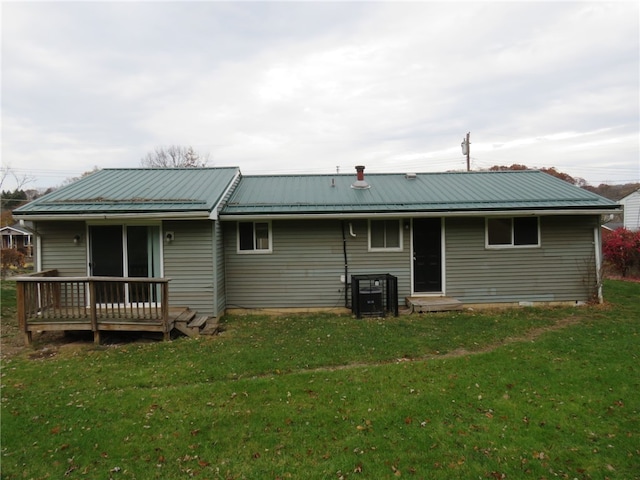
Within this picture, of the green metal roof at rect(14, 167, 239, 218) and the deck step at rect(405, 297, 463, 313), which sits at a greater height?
the green metal roof at rect(14, 167, 239, 218)

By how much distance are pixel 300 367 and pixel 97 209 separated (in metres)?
5.72

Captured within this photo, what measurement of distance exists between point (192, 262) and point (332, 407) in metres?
5.15

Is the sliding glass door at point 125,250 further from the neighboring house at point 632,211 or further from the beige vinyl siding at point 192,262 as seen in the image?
the neighboring house at point 632,211

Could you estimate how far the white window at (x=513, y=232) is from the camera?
9.62 meters

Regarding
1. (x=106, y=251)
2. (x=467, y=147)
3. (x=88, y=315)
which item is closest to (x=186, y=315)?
(x=88, y=315)

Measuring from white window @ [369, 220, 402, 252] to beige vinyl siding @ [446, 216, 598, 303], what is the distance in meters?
1.33

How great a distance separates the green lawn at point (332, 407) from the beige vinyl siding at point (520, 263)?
251 cm

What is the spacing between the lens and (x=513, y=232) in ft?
31.6

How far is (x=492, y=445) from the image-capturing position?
3.49 m

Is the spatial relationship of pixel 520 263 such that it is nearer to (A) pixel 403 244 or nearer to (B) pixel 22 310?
(A) pixel 403 244

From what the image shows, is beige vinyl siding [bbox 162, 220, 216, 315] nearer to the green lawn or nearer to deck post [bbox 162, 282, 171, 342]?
deck post [bbox 162, 282, 171, 342]

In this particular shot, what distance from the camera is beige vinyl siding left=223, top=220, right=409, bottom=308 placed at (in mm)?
9375

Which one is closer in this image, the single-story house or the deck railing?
the deck railing

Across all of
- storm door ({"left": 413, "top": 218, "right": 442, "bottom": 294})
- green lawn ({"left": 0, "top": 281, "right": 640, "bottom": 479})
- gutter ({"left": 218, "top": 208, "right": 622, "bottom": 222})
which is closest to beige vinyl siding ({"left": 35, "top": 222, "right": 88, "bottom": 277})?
green lawn ({"left": 0, "top": 281, "right": 640, "bottom": 479})
